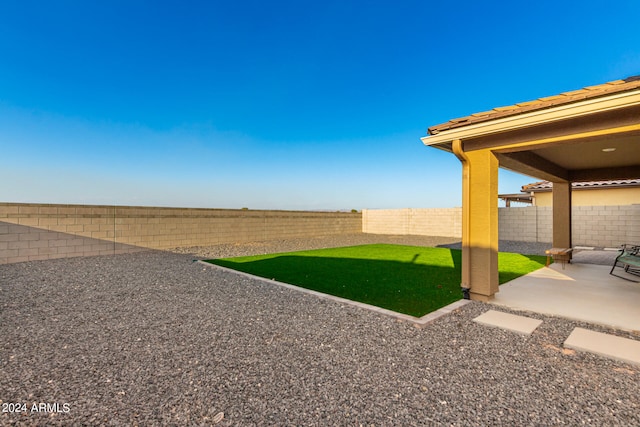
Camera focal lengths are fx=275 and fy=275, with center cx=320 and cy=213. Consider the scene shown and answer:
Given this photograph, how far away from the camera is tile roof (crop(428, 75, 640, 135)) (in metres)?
3.22

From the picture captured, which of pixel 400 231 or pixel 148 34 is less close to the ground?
pixel 148 34

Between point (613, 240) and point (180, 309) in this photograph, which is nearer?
point (180, 309)

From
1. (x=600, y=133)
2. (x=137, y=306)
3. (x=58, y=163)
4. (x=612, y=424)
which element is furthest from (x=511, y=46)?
(x=58, y=163)

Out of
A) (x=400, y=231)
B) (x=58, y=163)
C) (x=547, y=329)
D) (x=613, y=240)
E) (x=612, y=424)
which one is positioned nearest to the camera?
(x=612, y=424)

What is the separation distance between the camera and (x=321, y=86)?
15406mm

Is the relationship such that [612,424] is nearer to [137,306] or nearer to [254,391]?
[254,391]

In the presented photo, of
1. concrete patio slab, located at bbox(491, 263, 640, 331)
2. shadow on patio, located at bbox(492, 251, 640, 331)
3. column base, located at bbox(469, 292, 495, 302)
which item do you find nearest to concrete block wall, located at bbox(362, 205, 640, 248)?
shadow on patio, located at bbox(492, 251, 640, 331)

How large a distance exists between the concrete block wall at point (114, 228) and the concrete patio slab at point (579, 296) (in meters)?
11.9

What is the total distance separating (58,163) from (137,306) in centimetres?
1413

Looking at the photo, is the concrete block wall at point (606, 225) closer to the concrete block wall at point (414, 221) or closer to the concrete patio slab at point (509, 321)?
the concrete block wall at point (414, 221)

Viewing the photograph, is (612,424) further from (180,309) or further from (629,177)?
(629,177)

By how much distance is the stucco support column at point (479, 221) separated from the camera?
14.7 feet

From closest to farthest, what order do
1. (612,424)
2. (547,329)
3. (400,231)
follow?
(612,424) → (547,329) → (400,231)

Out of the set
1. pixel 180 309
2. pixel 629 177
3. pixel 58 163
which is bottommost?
pixel 180 309
